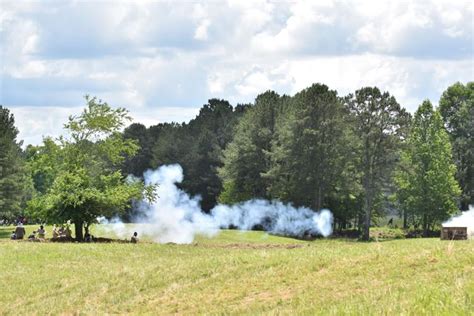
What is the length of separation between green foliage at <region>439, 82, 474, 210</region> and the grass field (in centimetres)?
6313

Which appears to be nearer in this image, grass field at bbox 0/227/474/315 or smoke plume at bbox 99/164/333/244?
grass field at bbox 0/227/474/315

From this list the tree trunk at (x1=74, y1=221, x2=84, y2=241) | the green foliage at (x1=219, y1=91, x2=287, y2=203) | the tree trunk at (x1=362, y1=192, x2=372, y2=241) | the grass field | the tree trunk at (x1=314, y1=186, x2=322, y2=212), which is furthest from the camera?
the green foliage at (x1=219, y1=91, x2=287, y2=203)

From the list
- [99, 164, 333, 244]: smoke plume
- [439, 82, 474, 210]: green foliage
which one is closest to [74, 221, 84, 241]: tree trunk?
[99, 164, 333, 244]: smoke plume

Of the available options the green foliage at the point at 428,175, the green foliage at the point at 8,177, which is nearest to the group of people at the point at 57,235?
the green foliage at the point at 8,177

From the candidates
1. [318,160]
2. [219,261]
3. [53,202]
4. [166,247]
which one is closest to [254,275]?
[219,261]

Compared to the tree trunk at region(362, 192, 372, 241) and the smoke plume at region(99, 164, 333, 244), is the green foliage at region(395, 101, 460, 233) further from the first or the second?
the smoke plume at region(99, 164, 333, 244)

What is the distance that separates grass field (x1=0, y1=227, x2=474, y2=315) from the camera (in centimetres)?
1636

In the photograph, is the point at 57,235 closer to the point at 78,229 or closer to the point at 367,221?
the point at 78,229

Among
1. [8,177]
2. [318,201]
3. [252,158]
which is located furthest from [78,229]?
[252,158]

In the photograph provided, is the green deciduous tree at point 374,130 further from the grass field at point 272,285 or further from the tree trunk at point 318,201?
the grass field at point 272,285

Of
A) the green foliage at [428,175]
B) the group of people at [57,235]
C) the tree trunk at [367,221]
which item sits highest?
the green foliage at [428,175]

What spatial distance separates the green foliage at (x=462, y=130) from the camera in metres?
86.5

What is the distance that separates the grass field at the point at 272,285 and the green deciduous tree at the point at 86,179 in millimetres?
15089

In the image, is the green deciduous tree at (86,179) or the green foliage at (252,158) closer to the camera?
the green deciduous tree at (86,179)
